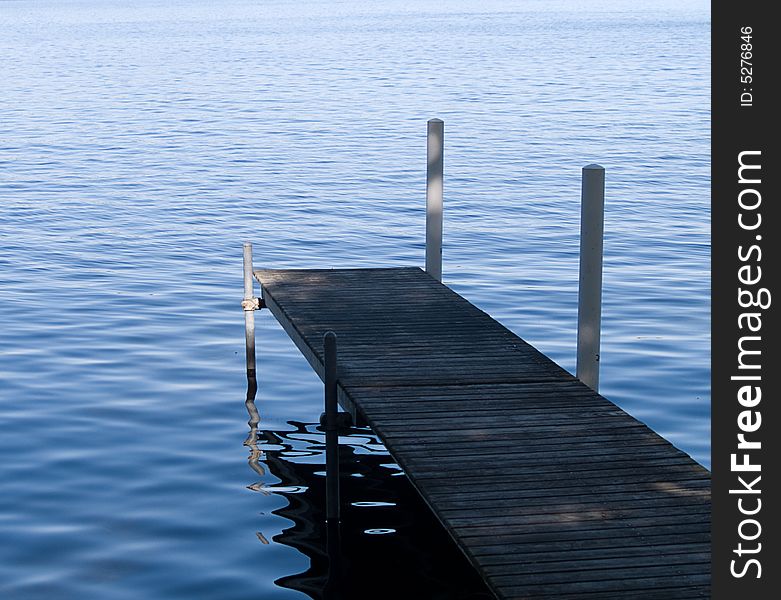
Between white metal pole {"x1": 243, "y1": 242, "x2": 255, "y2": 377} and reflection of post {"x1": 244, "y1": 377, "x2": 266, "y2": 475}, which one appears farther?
white metal pole {"x1": 243, "y1": 242, "x2": 255, "y2": 377}

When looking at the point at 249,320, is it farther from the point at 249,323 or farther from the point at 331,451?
the point at 331,451

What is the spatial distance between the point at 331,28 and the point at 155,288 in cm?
8003

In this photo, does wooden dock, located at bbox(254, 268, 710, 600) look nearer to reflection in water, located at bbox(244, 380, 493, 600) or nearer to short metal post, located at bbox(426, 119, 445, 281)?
reflection in water, located at bbox(244, 380, 493, 600)

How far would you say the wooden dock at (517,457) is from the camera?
7133 mm

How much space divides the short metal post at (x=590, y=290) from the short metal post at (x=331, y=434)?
7.66 feet

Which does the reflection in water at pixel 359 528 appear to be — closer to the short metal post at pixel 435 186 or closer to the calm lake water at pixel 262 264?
the calm lake water at pixel 262 264

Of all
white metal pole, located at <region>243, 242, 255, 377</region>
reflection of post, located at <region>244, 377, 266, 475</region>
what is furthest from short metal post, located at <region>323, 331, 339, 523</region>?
white metal pole, located at <region>243, 242, 255, 377</region>

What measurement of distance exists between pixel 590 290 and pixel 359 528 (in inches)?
113

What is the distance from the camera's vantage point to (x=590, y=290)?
35.9 feet

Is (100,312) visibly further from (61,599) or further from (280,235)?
(61,599)

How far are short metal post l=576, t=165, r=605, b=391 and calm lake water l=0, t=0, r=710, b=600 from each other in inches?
61.2

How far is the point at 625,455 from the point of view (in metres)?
8.92

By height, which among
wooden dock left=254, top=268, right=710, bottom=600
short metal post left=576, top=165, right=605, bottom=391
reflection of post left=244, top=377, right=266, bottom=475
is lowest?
reflection of post left=244, top=377, right=266, bottom=475

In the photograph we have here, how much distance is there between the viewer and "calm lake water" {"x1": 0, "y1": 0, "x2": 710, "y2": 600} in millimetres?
9836
